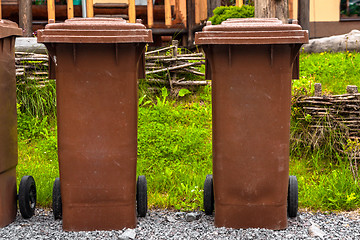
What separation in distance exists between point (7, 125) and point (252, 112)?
1772 mm

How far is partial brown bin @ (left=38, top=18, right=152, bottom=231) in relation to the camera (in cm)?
351

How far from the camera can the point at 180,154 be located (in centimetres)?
531

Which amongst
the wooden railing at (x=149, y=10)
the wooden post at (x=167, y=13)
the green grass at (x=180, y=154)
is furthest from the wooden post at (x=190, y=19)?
the green grass at (x=180, y=154)

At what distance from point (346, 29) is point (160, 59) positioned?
297 inches

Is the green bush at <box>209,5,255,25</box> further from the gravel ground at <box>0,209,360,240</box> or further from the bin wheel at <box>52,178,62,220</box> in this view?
the bin wheel at <box>52,178,62,220</box>

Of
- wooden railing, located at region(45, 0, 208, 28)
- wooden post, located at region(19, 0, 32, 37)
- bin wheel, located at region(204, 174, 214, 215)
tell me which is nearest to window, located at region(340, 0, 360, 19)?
wooden railing, located at region(45, 0, 208, 28)

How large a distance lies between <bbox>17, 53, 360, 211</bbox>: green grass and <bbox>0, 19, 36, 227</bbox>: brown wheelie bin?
0.40 metres

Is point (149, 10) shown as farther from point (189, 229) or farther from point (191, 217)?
point (189, 229)

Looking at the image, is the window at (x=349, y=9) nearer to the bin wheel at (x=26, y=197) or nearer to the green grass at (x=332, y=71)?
the green grass at (x=332, y=71)

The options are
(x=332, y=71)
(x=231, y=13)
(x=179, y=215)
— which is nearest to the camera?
(x=179, y=215)

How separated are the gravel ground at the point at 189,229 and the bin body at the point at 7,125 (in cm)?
16

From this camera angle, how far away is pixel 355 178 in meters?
4.45

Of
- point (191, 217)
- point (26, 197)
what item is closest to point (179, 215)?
point (191, 217)

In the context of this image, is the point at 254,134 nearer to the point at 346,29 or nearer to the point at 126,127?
the point at 126,127
